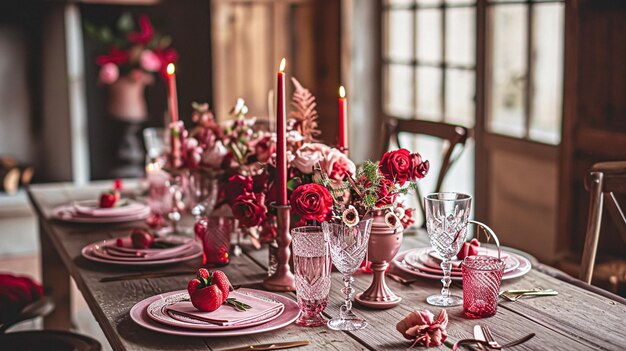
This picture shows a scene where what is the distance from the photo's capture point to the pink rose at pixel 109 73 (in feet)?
16.0

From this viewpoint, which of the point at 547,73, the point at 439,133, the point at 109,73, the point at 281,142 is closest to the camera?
the point at 281,142

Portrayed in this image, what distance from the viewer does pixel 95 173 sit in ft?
16.9

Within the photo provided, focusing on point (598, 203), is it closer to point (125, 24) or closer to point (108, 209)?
point (108, 209)

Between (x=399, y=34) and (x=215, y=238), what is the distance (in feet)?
9.76

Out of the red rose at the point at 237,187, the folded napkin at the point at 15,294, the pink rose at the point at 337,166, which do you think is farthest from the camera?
the folded napkin at the point at 15,294

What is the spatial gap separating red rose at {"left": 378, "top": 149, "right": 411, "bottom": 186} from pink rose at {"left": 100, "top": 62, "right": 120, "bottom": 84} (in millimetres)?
3489

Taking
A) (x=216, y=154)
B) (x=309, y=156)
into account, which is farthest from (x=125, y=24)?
(x=309, y=156)

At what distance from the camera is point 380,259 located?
1687mm

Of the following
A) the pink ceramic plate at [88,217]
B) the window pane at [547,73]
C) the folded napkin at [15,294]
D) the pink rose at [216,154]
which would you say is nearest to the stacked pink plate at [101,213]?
the pink ceramic plate at [88,217]

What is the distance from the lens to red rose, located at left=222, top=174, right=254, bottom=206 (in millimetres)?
1916

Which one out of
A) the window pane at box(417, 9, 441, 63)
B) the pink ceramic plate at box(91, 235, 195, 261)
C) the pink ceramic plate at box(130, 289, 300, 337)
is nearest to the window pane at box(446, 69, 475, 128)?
the window pane at box(417, 9, 441, 63)

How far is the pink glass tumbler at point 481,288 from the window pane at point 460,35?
2.59 m

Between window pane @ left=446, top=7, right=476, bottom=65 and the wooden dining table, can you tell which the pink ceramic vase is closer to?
window pane @ left=446, top=7, right=476, bottom=65

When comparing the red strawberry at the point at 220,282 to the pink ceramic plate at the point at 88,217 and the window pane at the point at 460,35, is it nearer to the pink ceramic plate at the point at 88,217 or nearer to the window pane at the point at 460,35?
the pink ceramic plate at the point at 88,217
